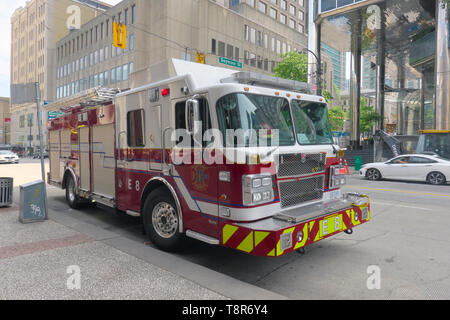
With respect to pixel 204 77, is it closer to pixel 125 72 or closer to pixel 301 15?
pixel 125 72

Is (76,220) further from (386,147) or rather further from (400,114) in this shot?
(400,114)

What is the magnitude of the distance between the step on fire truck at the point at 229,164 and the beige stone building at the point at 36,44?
5982 cm

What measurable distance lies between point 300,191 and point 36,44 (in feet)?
277

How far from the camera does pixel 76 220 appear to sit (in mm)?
7039

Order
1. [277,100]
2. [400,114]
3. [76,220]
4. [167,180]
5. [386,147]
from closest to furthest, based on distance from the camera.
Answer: [277,100]
[167,180]
[76,220]
[386,147]
[400,114]

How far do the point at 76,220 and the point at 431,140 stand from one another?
18221 millimetres

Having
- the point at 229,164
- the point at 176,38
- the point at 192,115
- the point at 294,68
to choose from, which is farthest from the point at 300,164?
the point at 176,38

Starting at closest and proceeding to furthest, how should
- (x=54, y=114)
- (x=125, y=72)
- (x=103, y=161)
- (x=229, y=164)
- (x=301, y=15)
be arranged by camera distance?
(x=229, y=164) < (x=103, y=161) < (x=54, y=114) < (x=125, y=72) < (x=301, y=15)

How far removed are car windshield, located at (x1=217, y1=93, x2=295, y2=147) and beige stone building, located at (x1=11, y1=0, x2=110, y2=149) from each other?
2420 inches

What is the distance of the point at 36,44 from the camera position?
236 feet

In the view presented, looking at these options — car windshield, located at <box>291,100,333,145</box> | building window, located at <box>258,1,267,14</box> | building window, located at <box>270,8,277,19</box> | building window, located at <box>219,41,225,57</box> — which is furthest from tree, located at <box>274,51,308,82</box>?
building window, located at <box>270,8,277,19</box>

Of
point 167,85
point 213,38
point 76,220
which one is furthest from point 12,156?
point 167,85

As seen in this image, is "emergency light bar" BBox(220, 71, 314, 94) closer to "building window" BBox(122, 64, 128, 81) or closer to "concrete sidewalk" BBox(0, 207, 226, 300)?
"concrete sidewalk" BBox(0, 207, 226, 300)

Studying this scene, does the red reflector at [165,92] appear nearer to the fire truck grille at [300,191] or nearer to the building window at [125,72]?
the fire truck grille at [300,191]
